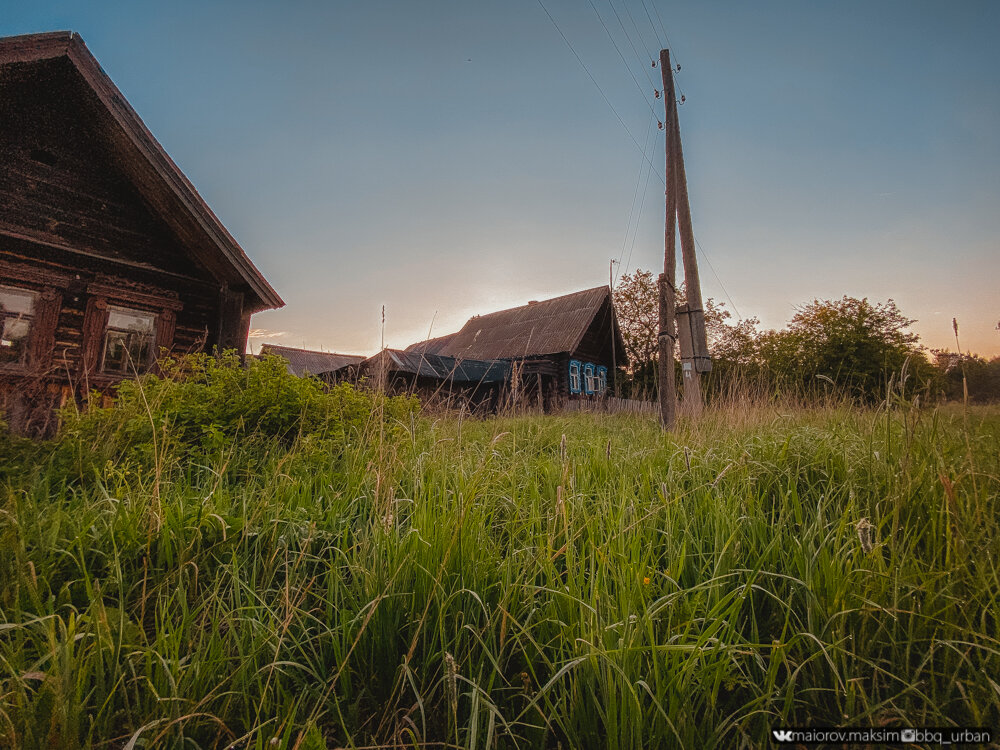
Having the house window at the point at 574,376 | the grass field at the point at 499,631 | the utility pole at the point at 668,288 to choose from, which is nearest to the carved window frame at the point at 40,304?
the grass field at the point at 499,631

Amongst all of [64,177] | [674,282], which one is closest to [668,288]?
[674,282]

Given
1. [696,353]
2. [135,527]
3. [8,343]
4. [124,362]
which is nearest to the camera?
[135,527]

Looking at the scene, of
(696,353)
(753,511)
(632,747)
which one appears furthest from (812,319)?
(632,747)

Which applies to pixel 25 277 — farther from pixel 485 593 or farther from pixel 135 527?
pixel 485 593

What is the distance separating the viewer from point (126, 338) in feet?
22.6

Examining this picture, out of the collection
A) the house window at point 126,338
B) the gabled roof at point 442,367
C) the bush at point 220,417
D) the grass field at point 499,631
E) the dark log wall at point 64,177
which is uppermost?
the dark log wall at point 64,177

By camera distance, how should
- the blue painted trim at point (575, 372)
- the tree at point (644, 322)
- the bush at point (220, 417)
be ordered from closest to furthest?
the bush at point (220, 417)
the blue painted trim at point (575, 372)
the tree at point (644, 322)

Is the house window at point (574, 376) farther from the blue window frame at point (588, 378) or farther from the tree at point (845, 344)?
the tree at point (845, 344)

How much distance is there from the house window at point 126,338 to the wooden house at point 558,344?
472 inches

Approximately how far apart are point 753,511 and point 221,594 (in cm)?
225

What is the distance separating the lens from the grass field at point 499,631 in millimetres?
1090

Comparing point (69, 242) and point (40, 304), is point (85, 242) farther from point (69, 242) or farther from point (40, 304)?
point (40, 304)

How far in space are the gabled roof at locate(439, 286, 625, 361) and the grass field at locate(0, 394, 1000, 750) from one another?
57.0ft

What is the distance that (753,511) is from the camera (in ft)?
6.69
